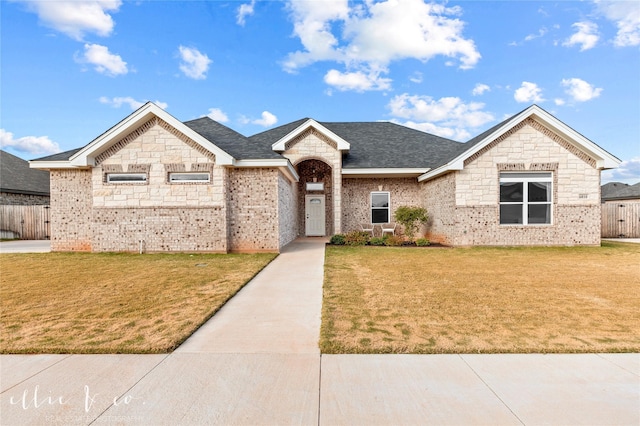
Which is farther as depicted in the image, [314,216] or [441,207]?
[314,216]

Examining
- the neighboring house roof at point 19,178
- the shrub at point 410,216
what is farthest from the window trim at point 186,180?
the neighboring house roof at point 19,178

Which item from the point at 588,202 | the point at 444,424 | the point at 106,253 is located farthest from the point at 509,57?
the point at 106,253

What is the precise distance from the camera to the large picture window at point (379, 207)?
62.8 feet

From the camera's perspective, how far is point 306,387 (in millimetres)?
3137

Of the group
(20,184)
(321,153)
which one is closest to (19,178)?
(20,184)

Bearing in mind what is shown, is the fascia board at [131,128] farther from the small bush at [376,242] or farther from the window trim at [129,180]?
the small bush at [376,242]

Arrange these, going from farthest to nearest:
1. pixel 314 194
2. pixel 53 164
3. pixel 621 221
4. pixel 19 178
A: pixel 19 178 < pixel 314 194 < pixel 621 221 < pixel 53 164

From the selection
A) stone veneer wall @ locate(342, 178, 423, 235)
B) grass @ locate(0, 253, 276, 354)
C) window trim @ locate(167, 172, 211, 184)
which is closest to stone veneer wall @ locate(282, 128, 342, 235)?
stone veneer wall @ locate(342, 178, 423, 235)

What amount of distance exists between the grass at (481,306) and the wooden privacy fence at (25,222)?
19.7 metres

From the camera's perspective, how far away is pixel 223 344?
166 inches

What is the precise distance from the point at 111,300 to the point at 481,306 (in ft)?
22.2

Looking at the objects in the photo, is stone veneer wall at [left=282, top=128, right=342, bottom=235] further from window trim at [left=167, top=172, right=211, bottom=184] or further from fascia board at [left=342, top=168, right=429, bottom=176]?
window trim at [left=167, top=172, right=211, bottom=184]

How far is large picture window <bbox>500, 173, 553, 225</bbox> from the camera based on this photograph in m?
14.5

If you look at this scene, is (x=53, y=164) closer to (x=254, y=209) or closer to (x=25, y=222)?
(x=254, y=209)
